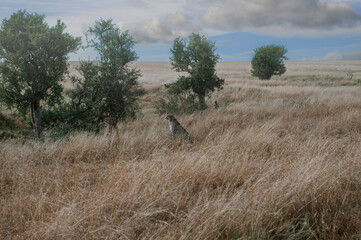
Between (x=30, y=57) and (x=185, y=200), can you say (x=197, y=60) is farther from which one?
(x=185, y=200)

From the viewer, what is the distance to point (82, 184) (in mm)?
3973

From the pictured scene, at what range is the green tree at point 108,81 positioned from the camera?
29.2ft

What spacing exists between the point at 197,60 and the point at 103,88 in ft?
20.3

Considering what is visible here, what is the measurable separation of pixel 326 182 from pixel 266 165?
100 cm

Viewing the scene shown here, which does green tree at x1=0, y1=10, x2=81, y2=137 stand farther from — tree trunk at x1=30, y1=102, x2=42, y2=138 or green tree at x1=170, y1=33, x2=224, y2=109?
green tree at x1=170, y1=33, x2=224, y2=109

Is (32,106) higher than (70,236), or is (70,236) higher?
(32,106)

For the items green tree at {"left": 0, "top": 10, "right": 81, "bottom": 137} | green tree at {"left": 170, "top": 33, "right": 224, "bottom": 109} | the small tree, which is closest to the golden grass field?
green tree at {"left": 0, "top": 10, "right": 81, "bottom": 137}

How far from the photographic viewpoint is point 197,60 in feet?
44.6

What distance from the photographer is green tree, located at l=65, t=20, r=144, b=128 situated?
29.2ft

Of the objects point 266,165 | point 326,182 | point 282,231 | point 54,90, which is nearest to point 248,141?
point 266,165

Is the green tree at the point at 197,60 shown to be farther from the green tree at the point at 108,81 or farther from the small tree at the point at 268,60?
the small tree at the point at 268,60

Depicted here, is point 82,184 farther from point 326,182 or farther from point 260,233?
point 326,182

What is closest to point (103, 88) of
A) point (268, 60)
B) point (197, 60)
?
point (197, 60)

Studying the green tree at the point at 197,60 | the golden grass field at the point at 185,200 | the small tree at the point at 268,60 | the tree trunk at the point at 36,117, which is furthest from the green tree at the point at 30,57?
the small tree at the point at 268,60
